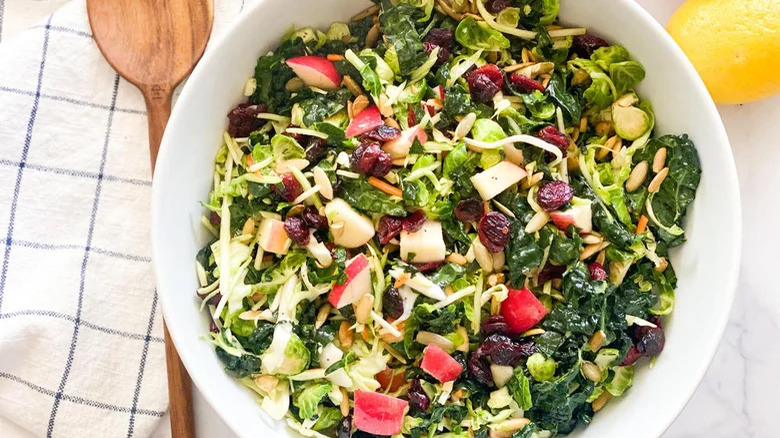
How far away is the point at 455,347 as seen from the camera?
8.37 feet

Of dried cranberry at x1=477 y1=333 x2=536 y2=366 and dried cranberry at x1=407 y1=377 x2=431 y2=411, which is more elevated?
dried cranberry at x1=477 y1=333 x2=536 y2=366

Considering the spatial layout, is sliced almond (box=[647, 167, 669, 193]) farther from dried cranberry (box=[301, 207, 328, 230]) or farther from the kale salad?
dried cranberry (box=[301, 207, 328, 230])

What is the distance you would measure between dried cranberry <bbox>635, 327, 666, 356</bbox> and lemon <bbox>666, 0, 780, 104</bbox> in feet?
3.02

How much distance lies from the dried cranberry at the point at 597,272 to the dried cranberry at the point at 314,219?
0.92 meters

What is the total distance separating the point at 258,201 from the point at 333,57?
1.89 feet

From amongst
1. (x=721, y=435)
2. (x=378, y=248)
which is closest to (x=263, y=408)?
(x=378, y=248)

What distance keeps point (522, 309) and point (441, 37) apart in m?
0.98

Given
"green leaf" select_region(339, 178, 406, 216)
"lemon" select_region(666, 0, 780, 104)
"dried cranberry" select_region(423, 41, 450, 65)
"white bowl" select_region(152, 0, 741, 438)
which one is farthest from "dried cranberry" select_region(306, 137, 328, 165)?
"lemon" select_region(666, 0, 780, 104)

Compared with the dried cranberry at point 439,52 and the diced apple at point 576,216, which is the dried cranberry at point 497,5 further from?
the diced apple at point 576,216

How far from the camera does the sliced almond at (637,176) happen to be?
2.60m

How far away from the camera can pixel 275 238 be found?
8.26 ft

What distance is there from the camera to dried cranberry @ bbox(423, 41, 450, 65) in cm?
261

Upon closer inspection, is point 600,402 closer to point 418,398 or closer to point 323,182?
point 418,398

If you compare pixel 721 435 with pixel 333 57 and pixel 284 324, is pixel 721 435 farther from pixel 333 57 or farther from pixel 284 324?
pixel 333 57
